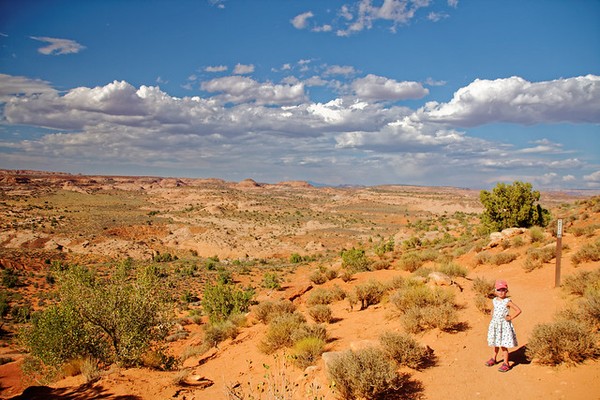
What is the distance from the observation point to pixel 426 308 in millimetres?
9688

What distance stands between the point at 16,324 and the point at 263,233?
1547 inches

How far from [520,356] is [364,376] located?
11.6 feet

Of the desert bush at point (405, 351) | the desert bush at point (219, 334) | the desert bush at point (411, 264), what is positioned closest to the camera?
the desert bush at point (405, 351)

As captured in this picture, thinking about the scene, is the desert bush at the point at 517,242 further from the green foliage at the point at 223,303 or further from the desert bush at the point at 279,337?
the green foliage at the point at 223,303

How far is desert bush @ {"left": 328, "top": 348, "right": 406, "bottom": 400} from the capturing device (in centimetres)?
634

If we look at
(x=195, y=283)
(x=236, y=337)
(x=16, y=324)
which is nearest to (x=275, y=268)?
(x=195, y=283)

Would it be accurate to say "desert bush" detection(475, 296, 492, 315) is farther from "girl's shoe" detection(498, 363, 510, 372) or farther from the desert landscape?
"girl's shoe" detection(498, 363, 510, 372)

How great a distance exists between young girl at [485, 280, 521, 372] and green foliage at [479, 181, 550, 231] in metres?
21.1

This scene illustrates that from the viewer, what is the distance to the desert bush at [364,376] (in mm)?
6344

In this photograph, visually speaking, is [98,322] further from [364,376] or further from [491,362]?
[491,362]

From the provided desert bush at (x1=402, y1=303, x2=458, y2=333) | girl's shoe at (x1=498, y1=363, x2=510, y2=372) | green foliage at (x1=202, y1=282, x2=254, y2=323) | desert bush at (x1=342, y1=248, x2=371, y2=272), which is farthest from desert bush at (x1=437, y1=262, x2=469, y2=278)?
green foliage at (x1=202, y1=282, x2=254, y2=323)

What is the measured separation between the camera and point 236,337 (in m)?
13.0

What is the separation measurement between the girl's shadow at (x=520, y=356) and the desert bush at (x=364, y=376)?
240cm

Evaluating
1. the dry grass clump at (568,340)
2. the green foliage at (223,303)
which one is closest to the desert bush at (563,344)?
the dry grass clump at (568,340)
